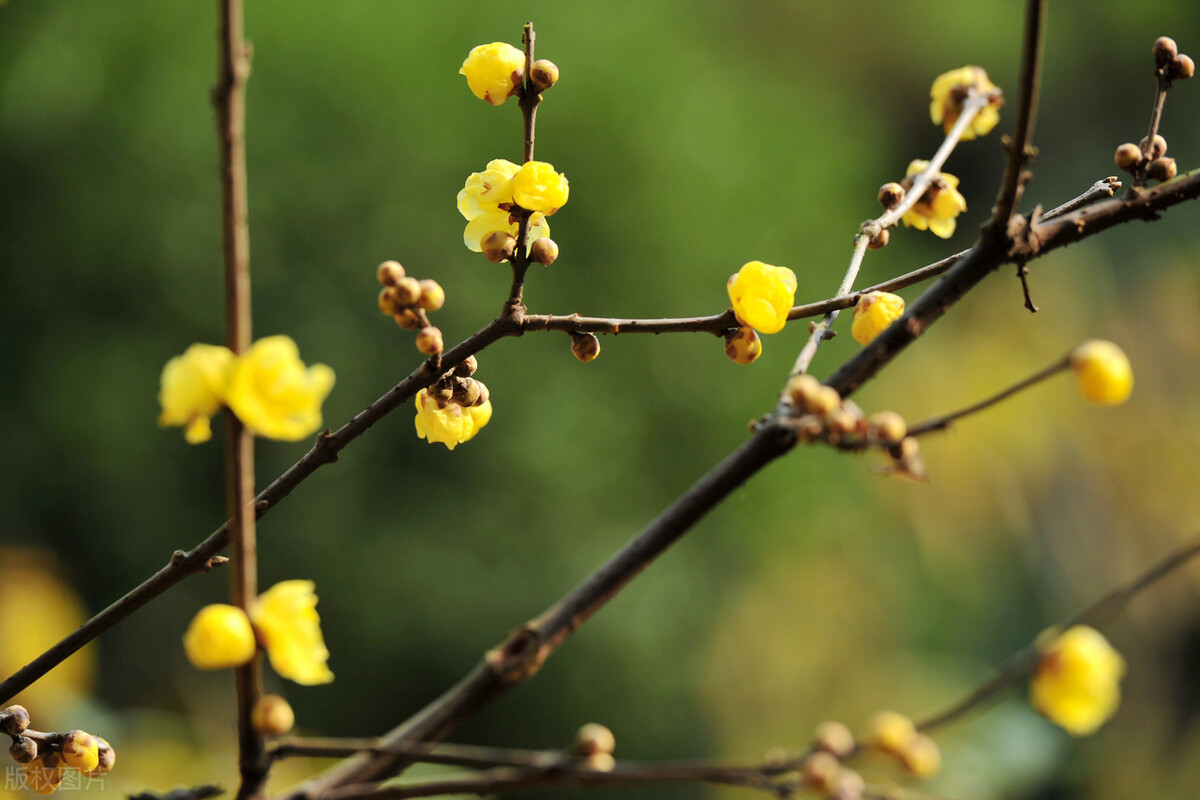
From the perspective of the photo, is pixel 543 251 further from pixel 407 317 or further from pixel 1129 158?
pixel 1129 158

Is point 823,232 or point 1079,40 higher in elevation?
point 1079,40

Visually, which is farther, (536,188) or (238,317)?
(536,188)

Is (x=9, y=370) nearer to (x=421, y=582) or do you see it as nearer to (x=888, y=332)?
(x=421, y=582)

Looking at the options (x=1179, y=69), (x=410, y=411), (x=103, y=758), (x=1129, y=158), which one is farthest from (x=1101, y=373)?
(x=410, y=411)

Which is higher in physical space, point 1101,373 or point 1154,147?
point 1154,147

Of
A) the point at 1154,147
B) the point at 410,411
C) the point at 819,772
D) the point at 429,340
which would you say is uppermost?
the point at 410,411

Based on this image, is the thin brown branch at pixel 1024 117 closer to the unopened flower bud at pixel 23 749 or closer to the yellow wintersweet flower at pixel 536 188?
the yellow wintersweet flower at pixel 536 188

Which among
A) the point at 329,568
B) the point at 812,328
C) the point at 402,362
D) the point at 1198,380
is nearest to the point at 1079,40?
the point at 1198,380
